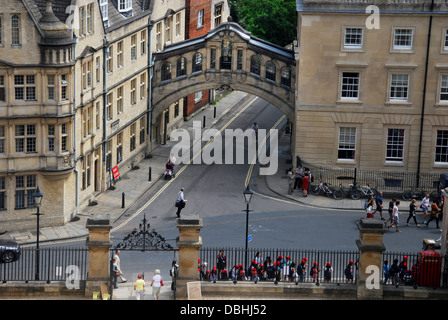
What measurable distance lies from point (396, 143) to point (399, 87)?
311 centimetres

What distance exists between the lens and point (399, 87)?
2410 inches

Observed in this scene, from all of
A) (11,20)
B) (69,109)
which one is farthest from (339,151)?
(11,20)

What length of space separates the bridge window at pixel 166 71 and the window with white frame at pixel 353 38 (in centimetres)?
1228

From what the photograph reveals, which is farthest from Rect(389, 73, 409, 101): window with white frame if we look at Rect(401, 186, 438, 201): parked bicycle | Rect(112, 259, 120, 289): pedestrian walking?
Rect(112, 259, 120, 289): pedestrian walking

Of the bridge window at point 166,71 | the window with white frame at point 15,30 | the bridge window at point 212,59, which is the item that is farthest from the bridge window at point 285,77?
the window with white frame at point 15,30

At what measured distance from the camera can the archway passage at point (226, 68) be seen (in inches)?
2581

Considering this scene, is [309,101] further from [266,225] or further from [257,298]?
[257,298]

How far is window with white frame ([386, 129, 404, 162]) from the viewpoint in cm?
6178

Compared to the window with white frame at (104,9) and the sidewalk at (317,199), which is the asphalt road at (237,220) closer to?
the sidewalk at (317,199)

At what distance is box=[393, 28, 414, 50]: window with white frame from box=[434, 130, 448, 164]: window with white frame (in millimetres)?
5089

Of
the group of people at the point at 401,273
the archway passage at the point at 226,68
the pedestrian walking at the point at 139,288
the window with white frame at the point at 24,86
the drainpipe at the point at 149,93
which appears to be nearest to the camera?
the pedestrian walking at the point at 139,288

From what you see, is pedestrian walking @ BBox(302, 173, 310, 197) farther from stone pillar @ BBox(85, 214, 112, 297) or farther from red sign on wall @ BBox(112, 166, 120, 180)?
stone pillar @ BBox(85, 214, 112, 297)

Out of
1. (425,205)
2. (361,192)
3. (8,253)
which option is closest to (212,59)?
(361,192)

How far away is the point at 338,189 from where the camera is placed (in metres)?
59.9
